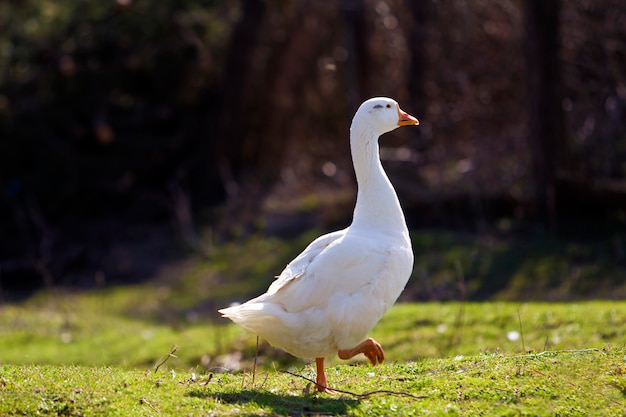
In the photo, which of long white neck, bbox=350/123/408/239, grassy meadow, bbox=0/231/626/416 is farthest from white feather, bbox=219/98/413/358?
grassy meadow, bbox=0/231/626/416

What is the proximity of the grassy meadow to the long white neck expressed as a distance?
118cm

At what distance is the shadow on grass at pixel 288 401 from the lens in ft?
18.5

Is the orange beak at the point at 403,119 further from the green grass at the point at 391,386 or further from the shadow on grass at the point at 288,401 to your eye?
the shadow on grass at the point at 288,401

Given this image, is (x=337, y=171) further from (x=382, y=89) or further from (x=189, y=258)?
(x=189, y=258)

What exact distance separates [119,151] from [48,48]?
9.77ft

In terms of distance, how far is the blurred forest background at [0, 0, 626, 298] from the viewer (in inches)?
662

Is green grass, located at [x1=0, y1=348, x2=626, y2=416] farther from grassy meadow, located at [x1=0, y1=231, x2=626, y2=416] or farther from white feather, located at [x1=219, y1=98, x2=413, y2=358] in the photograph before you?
white feather, located at [x1=219, y1=98, x2=413, y2=358]

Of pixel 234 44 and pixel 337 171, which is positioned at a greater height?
pixel 234 44

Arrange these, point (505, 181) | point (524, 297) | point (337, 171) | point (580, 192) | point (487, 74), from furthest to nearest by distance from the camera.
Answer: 1. point (337, 171)
2. point (487, 74)
3. point (505, 181)
4. point (580, 192)
5. point (524, 297)

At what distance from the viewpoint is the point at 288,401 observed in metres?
5.91

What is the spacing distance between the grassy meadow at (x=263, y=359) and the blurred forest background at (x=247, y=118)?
2.10 m

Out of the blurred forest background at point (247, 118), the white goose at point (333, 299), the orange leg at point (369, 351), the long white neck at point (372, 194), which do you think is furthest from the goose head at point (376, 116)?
the blurred forest background at point (247, 118)

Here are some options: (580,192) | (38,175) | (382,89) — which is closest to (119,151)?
(38,175)

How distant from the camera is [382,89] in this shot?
68.1 feet
